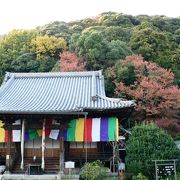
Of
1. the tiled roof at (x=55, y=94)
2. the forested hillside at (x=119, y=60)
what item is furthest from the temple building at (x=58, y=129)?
the forested hillside at (x=119, y=60)

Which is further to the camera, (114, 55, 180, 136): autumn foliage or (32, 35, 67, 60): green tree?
(32, 35, 67, 60): green tree

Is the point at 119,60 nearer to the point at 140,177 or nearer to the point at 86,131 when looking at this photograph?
the point at 86,131

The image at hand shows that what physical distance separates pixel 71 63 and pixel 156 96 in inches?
409

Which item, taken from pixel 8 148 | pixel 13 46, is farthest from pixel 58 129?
pixel 13 46

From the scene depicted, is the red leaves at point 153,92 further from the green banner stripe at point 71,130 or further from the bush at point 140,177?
the bush at point 140,177

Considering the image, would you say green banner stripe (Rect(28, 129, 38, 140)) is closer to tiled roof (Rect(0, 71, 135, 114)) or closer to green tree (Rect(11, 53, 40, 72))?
tiled roof (Rect(0, 71, 135, 114))

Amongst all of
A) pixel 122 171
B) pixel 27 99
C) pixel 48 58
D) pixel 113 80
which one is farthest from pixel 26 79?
pixel 48 58

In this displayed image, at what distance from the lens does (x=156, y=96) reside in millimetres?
24891

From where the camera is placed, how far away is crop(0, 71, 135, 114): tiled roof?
712 inches

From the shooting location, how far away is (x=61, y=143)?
17.6 m

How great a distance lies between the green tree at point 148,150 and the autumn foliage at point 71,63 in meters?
16.0

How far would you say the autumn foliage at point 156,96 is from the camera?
80.9 feet

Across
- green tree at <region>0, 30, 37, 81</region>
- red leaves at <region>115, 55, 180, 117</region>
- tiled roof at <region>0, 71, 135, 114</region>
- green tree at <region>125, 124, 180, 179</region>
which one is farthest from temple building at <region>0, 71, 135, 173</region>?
green tree at <region>0, 30, 37, 81</region>

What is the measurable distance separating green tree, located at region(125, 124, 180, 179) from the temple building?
1550 mm
